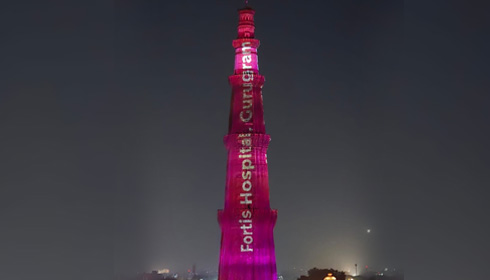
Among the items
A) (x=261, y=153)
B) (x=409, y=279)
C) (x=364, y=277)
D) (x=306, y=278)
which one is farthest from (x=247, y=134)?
(x=364, y=277)

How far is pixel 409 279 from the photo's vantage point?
221 ft

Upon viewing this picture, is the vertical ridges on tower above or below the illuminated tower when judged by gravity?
above

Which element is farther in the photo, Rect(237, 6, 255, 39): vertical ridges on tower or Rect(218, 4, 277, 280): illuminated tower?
Rect(237, 6, 255, 39): vertical ridges on tower

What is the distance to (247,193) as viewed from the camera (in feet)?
201

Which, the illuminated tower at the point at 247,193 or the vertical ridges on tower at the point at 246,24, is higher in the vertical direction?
the vertical ridges on tower at the point at 246,24

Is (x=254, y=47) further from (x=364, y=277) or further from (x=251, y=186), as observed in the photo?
(x=364, y=277)

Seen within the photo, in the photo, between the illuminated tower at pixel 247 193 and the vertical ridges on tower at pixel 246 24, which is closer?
the illuminated tower at pixel 247 193

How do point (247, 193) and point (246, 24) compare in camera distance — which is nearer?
point (247, 193)

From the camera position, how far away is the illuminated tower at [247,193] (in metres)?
60.5

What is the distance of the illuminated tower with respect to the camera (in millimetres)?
60531

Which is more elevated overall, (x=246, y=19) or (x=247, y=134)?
(x=246, y=19)

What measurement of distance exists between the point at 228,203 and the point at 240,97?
7.02m

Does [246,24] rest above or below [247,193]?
above

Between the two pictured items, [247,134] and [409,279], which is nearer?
[247,134]
